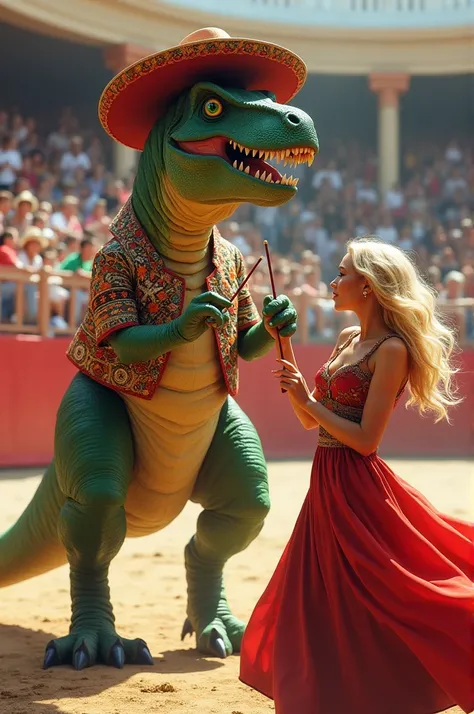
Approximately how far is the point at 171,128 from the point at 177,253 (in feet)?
1.57

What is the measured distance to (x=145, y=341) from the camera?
3.87m

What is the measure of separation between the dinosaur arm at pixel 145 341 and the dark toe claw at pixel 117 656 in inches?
43.7

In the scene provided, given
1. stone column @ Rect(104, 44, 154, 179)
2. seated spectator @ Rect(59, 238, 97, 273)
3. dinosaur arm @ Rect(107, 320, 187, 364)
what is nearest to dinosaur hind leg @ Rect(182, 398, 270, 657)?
dinosaur arm @ Rect(107, 320, 187, 364)

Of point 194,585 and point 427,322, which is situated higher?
point 427,322

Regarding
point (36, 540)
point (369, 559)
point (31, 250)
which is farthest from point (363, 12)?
point (369, 559)

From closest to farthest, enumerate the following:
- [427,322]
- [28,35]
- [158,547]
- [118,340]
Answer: [427,322]
[118,340]
[158,547]
[28,35]

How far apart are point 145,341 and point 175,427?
1.68 feet

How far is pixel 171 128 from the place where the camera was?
416 centimetres

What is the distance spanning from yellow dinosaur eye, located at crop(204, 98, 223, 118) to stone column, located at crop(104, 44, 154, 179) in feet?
37.3

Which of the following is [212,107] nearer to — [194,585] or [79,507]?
[79,507]

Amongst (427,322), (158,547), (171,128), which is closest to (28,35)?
(158,547)

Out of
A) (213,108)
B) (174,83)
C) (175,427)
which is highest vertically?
(174,83)

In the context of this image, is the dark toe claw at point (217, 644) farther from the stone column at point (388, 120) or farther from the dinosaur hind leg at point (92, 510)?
the stone column at point (388, 120)

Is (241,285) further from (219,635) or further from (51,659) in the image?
(51,659)
